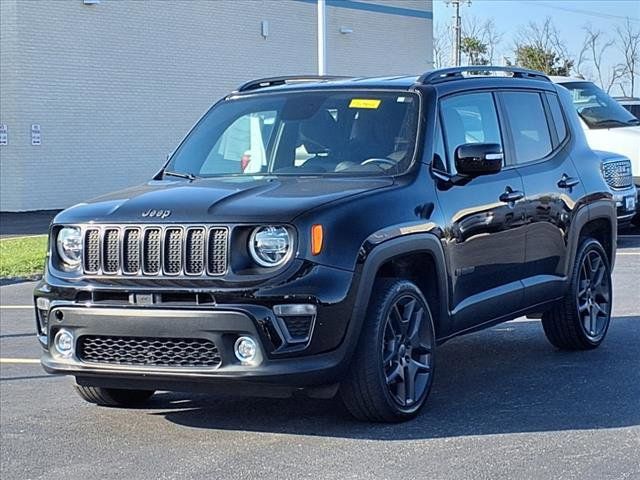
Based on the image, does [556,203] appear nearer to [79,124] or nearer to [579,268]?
[579,268]

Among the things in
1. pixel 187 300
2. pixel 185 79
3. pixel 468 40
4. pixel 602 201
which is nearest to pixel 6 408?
pixel 187 300

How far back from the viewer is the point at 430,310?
6586 mm

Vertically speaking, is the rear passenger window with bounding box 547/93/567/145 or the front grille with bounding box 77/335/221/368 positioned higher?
the rear passenger window with bounding box 547/93/567/145

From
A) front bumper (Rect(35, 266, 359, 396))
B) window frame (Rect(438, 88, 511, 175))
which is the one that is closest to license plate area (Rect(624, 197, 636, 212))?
window frame (Rect(438, 88, 511, 175))

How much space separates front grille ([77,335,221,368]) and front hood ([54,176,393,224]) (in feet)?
2.01

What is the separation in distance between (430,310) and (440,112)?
1236 millimetres

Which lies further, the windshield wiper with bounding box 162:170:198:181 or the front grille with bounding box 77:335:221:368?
the windshield wiper with bounding box 162:170:198:181

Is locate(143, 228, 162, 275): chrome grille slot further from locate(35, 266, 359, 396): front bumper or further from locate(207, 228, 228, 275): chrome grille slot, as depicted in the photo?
locate(207, 228, 228, 275): chrome grille slot

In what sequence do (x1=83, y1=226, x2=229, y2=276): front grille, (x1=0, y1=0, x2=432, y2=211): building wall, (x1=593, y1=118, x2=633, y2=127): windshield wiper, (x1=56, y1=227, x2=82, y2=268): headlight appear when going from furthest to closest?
1. (x1=0, y1=0, x2=432, y2=211): building wall
2. (x1=593, y1=118, x2=633, y2=127): windshield wiper
3. (x1=56, y1=227, x2=82, y2=268): headlight
4. (x1=83, y1=226, x2=229, y2=276): front grille

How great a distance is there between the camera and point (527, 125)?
26.0 ft

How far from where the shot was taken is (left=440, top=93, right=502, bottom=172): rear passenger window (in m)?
7.00

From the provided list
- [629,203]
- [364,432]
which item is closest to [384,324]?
[364,432]

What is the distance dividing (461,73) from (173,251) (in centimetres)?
267

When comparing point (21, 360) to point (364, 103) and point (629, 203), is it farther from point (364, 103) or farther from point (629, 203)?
point (629, 203)
